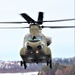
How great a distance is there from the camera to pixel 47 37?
125 feet

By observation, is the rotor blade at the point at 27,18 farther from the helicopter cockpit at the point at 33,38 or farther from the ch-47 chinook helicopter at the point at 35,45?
the helicopter cockpit at the point at 33,38

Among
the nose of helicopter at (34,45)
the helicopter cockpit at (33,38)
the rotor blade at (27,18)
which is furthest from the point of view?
the helicopter cockpit at (33,38)

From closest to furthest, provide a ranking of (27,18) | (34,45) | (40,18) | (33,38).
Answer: (34,45) → (33,38) → (27,18) → (40,18)

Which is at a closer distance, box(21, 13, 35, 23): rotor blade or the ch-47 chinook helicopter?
box(21, 13, 35, 23): rotor blade

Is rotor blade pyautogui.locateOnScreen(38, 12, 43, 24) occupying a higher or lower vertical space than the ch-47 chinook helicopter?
higher

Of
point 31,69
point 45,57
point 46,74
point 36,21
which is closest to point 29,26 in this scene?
point 36,21

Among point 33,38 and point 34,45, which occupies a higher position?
point 33,38

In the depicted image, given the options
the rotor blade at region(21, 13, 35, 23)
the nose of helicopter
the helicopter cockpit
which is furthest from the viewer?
the helicopter cockpit

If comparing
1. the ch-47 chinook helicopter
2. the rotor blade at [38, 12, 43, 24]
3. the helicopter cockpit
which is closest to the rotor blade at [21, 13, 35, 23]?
the ch-47 chinook helicopter

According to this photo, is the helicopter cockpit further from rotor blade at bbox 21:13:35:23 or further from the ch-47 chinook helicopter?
rotor blade at bbox 21:13:35:23

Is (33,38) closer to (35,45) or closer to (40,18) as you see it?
(35,45)

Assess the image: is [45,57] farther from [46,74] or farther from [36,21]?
[46,74]

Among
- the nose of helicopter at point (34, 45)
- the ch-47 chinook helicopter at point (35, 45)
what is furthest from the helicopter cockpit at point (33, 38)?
the nose of helicopter at point (34, 45)

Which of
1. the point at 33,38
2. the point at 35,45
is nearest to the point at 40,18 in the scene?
the point at 33,38
